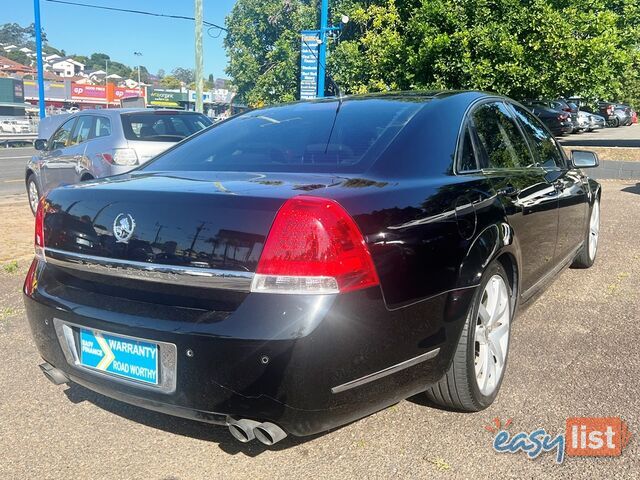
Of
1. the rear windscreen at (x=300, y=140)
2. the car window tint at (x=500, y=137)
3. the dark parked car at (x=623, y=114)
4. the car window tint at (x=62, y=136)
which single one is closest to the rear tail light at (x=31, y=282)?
the rear windscreen at (x=300, y=140)

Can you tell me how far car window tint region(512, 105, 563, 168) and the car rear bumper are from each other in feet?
7.34

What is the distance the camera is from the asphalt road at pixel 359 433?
2.45 m

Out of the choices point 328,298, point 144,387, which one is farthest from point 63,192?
point 328,298

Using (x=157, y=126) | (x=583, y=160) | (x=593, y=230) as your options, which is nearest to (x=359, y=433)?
(x=583, y=160)

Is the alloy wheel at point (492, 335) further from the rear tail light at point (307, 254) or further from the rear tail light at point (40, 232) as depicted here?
the rear tail light at point (40, 232)

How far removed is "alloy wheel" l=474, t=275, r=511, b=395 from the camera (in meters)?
2.90

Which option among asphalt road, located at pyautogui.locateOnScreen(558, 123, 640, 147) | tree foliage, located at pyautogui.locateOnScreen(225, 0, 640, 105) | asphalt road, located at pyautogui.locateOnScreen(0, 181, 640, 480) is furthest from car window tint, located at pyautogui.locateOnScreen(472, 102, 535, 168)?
asphalt road, located at pyautogui.locateOnScreen(558, 123, 640, 147)

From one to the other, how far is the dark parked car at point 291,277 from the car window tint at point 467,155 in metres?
0.01

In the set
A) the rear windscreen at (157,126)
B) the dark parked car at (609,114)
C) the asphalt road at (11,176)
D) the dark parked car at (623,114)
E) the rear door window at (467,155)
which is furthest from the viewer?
the dark parked car at (623,114)

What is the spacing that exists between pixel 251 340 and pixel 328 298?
296 millimetres

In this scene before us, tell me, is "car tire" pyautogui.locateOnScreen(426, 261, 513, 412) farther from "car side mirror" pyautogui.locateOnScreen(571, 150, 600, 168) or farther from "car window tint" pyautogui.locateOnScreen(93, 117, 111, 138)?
"car window tint" pyautogui.locateOnScreen(93, 117, 111, 138)

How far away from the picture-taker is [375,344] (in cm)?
218

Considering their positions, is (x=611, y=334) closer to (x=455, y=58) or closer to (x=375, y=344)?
(x=375, y=344)

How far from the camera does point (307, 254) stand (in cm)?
207
